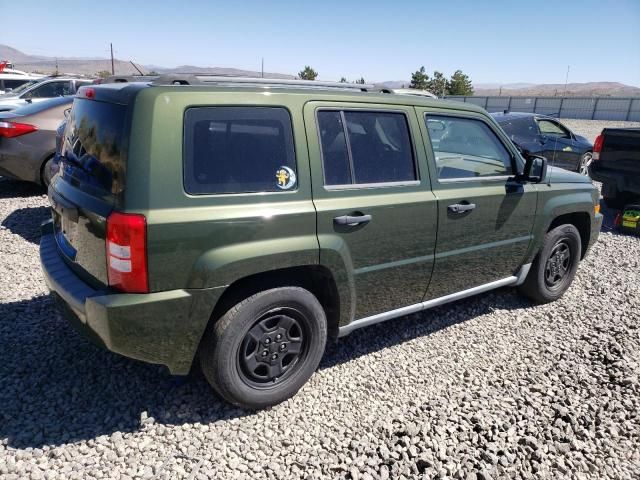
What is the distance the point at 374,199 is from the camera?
3045 millimetres

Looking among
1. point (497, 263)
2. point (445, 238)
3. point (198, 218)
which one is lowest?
point (497, 263)

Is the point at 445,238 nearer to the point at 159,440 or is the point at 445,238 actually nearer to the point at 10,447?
the point at 159,440

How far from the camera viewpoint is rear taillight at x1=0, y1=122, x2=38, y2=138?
22.0ft

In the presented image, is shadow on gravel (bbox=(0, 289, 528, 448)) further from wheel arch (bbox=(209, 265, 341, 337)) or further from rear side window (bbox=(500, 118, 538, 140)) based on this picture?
rear side window (bbox=(500, 118, 538, 140))

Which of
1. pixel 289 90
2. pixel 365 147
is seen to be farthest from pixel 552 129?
pixel 289 90

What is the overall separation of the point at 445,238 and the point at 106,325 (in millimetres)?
2324

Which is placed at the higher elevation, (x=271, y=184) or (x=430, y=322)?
(x=271, y=184)

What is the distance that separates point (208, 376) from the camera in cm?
272

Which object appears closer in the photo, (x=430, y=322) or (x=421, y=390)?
(x=421, y=390)

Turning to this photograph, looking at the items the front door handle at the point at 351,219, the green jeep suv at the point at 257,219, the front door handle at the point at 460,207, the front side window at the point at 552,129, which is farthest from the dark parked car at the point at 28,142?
the front side window at the point at 552,129

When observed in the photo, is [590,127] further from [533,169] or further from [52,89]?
[533,169]

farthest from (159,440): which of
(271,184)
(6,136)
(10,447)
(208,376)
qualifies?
(6,136)

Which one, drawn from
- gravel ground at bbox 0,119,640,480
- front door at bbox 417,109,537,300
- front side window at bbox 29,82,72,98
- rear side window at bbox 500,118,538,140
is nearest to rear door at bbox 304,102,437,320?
front door at bbox 417,109,537,300

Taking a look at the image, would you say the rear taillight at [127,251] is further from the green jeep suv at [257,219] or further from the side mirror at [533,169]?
the side mirror at [533,169]
